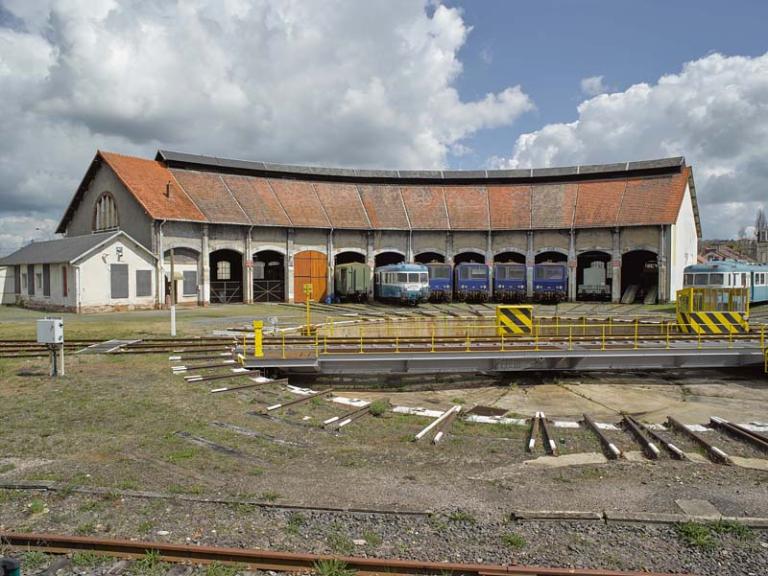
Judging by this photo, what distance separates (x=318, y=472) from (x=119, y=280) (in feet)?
92.0

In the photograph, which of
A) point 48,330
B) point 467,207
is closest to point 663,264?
point 467,207

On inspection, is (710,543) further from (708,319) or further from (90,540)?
(708,319)

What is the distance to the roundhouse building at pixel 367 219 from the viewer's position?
35.9 metres

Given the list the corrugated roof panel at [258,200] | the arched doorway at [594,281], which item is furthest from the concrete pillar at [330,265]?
the arched doorway at [594,281]

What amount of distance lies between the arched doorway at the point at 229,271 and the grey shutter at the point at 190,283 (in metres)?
2.82

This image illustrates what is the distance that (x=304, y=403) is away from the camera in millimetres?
13250

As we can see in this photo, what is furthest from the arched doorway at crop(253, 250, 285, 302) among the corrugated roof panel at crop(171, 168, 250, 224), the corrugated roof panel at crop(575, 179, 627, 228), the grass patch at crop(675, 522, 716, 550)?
the grass patch at crop(675, 522, 716, 550)

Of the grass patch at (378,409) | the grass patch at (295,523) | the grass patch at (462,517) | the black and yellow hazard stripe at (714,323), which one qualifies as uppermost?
the black and yellow hazard stripe at (714,323)

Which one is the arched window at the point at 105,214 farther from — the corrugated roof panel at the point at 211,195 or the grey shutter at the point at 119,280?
the grey shutter at the point at 119,280

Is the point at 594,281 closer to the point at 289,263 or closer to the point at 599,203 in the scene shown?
the point at 599,203

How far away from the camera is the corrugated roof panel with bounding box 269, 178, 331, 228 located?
4012 centimetres

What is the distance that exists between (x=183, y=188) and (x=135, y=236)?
210 inches

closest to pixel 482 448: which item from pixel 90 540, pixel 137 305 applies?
pixel 90 540

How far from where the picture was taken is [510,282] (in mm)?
39875
